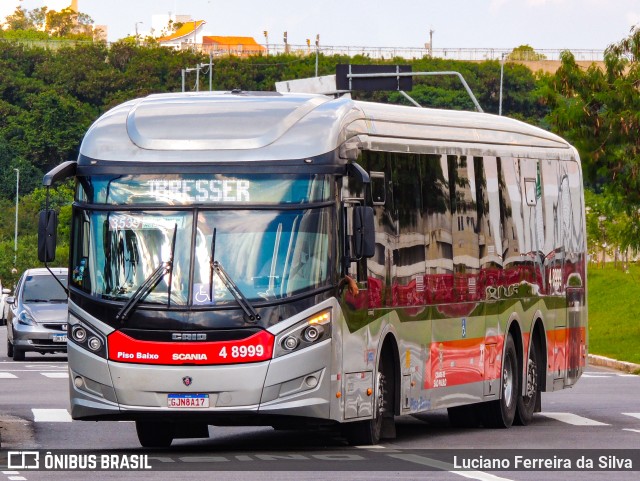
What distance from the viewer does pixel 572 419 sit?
20797 millimetres

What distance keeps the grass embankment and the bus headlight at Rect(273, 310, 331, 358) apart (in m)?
19.3

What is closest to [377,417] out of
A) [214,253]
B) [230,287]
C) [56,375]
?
[230,287]

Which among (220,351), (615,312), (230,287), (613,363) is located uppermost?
(230,287)

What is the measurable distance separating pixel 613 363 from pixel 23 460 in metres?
20.4

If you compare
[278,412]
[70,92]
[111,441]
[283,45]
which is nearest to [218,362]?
[278,412]

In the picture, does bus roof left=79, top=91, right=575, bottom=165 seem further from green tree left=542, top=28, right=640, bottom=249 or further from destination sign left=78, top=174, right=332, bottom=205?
green tree left=542, top=28, right=640, bottom=249

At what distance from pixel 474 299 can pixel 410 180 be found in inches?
76.0

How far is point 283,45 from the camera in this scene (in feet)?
584

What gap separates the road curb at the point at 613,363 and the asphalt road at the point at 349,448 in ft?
30.4

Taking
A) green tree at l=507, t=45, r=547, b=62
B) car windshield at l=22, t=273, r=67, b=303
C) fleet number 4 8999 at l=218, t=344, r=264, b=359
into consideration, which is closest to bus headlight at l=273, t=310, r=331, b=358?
fleet number 4 8999 at l=218, t=344, r=264, b=359

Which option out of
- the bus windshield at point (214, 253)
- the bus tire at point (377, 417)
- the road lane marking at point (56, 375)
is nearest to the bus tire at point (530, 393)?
the bus tire at point (377, 417)

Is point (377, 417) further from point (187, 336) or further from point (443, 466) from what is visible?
point (187, 336)

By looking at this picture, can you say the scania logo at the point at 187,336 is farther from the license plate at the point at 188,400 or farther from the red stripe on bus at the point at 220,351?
the license plate at the point at 188,400

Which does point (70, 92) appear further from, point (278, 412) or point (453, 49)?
point (278, 412)
